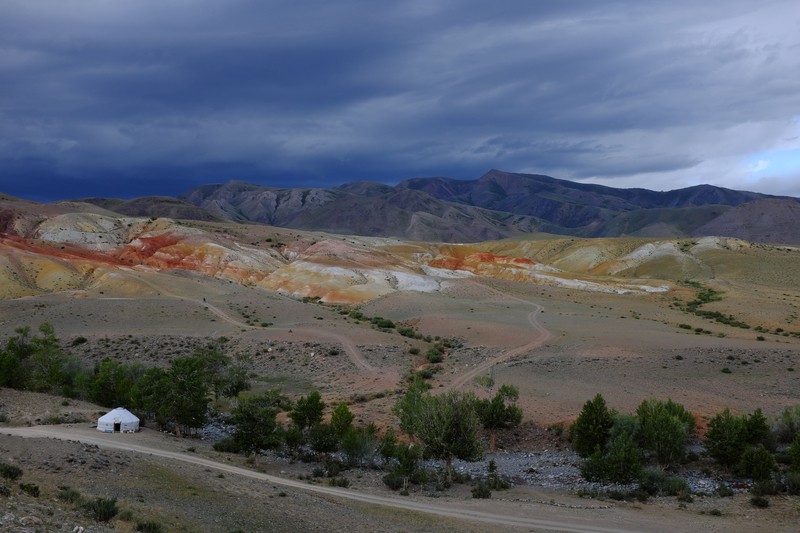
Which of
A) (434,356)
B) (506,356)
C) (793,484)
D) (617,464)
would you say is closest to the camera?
(793,484)

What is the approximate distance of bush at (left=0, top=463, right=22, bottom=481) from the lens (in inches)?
710

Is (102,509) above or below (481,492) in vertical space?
above

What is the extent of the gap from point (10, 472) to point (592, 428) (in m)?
27.1

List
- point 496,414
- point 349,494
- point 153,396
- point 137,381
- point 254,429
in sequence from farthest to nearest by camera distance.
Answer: point 137,381 → point 496,414 → point 153,396 → point 254,429 → point 349,494

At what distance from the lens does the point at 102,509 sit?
16.0 meters

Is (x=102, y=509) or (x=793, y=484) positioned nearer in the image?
(x=102, y=509)

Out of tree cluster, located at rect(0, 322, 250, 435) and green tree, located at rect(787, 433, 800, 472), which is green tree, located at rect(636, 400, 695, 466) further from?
tree cluster, located at rect(0, 322, 250, 435)

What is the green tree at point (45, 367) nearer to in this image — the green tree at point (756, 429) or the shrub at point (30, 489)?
the shrub at point (30, 489)

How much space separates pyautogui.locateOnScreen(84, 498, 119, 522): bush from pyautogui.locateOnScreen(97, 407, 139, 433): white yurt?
17226 mm

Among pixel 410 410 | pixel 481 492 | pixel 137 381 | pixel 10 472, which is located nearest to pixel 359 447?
pixel 410 410

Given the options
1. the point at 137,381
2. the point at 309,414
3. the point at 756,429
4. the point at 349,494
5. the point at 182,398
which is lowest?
the point at 349,494

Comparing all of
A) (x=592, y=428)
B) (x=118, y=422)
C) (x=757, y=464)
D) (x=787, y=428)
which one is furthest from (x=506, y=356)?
(x=118, y=422)

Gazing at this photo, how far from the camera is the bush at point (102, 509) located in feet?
52.3

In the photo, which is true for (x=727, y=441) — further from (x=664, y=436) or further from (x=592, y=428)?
(x=592, y=428)
